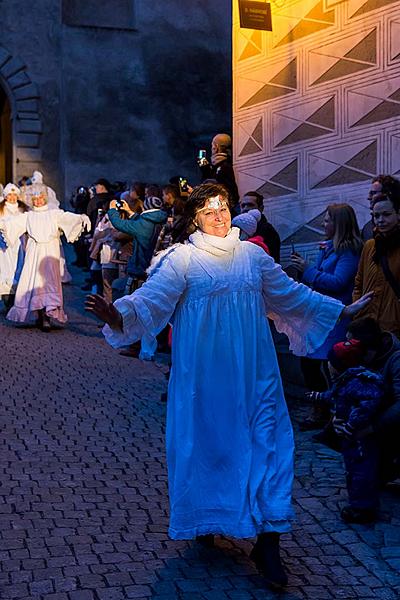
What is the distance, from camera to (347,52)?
9.43 m

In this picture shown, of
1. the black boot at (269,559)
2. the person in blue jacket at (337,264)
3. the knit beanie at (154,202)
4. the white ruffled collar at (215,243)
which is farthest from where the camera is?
the knit beanie at (154,202)

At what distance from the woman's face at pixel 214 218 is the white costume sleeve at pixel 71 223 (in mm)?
9084

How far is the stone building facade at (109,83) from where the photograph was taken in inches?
993

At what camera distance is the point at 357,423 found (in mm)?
5652

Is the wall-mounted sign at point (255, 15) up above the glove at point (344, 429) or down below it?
above

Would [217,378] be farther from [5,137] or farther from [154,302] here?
[5,137]

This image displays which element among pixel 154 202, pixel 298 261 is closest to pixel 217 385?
pixel 298 261

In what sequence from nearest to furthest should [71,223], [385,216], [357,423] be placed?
[357,423], [385,216], [71,223]

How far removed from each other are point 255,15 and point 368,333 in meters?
5.52

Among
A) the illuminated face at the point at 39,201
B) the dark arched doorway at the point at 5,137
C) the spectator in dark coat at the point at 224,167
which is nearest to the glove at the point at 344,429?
the spectator in dark coat at the point at 224,167

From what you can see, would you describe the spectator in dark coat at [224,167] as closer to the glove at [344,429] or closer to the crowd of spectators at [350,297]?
the crowd of spectators at [350,297]

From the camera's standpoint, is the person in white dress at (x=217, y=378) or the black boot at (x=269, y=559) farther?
the person in white dress at (x=217, y=378)

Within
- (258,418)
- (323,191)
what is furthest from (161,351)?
(258,418)

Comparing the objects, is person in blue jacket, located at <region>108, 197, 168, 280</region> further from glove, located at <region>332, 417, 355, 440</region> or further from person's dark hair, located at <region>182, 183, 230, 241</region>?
person's dark hair, located at <region>182, 183, 230, 241</region>
